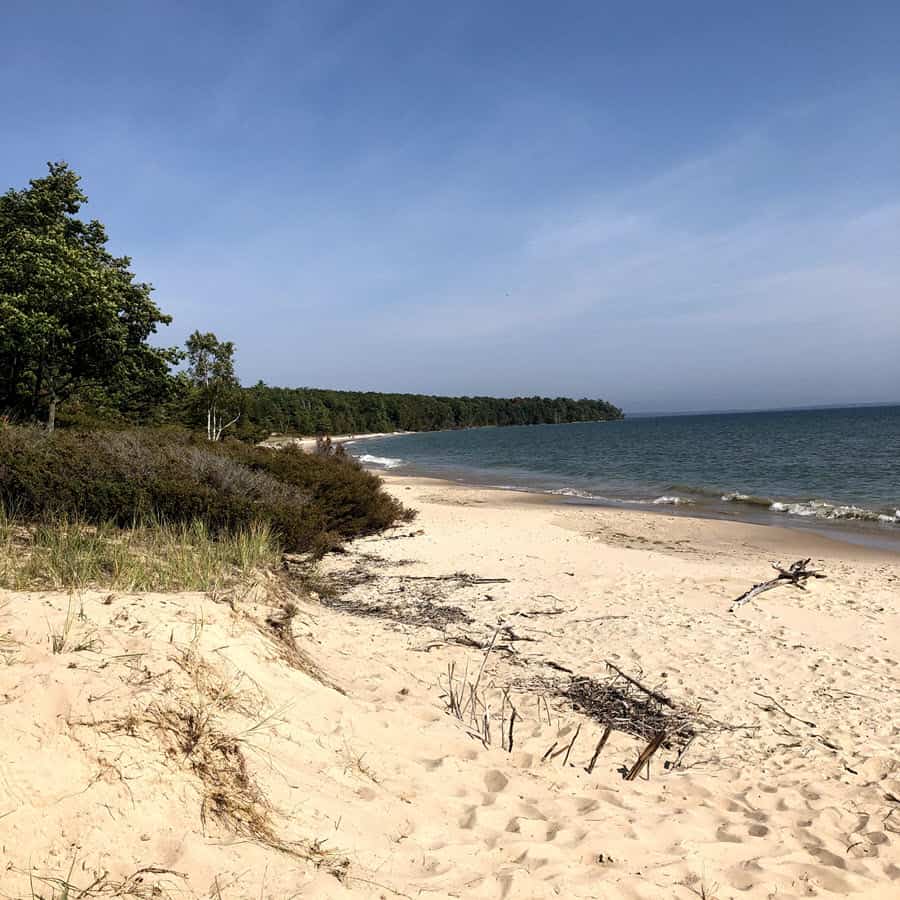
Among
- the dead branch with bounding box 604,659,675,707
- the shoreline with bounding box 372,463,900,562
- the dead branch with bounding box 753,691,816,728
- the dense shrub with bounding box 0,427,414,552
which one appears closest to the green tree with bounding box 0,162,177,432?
the dense shrub with bounding box 0,427,414,552

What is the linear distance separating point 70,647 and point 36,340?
13.8m

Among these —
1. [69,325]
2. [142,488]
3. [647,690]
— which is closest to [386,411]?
[69,325]

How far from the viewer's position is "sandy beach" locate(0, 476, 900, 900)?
262 centimetres

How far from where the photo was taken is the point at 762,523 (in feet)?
56.6

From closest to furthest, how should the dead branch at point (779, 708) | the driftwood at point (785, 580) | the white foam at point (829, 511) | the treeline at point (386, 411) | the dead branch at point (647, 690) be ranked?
the dead branch at point (779, 708), the dead branch at point (647, 690), the driftwood at point (785, 580), the white foam at point (829, 511), the treeline at point (386, 411)

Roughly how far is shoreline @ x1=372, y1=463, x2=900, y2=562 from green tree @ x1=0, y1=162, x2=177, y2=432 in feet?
44.2

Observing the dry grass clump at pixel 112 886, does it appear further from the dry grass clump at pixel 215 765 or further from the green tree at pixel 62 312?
the green tree at pixel 62 312

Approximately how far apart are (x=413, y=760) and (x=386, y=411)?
137 metres

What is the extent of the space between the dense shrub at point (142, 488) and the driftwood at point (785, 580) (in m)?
6.61

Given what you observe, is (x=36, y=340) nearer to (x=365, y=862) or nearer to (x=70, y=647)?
(x=70, y=647)

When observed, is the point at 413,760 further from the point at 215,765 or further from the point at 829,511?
the point at 829,511

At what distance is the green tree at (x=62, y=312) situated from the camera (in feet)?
47.2

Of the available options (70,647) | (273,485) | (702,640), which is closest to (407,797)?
(70,647)

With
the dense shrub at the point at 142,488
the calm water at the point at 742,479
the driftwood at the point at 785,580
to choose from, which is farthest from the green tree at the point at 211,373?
the driftwood at the point at 785,580
